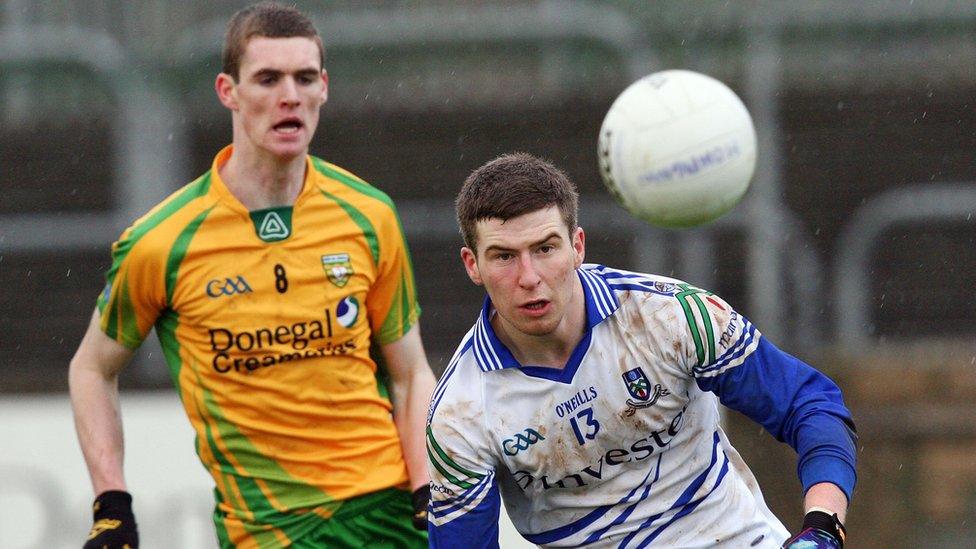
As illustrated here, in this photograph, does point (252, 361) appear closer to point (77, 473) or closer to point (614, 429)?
point (614, 429)

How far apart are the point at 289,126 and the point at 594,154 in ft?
15.9

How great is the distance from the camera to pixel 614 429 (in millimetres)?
4207

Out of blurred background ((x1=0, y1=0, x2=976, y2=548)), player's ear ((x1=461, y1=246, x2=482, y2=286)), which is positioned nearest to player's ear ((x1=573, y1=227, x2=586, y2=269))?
player's ear ((x1=461, y1=246, x2=482, y2=286))

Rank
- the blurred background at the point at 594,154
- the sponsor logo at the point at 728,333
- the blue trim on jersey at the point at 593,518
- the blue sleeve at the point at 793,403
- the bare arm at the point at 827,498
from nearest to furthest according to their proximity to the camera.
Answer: the bare arm at the point at 827,498
the blue sleeve at the point at 793,403
the sponsor logo at the point at 728,333
the blue trim on jersey at the point at 593,518
the blurred background at the point at 594,154

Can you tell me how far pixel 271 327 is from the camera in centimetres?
503

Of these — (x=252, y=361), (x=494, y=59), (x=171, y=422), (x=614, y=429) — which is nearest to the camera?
(x=614, y=429)

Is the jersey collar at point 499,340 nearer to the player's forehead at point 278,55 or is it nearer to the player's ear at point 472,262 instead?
the player's ear at point 472,262

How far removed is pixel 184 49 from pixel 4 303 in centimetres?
196

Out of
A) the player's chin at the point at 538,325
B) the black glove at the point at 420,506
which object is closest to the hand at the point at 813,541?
the player's chin at the point at 538,325

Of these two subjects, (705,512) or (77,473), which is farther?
(77,473)

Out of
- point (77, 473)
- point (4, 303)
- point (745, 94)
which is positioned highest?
point (745, 94)

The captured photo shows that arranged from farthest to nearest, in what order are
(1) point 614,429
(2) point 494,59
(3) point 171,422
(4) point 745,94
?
(2) point 494,59, (4) point 745,94, (3) point 171,422, (1) point 614,429

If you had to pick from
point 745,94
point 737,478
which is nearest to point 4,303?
point 745,94

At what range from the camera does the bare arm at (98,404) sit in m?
5.17
